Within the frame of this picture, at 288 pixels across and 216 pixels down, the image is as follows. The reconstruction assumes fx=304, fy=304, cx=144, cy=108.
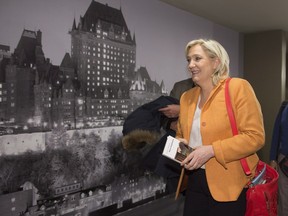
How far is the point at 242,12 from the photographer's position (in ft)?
12.3

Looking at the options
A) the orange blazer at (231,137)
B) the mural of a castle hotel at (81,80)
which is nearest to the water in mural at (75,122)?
the mural of a castle hotel at (81,80)

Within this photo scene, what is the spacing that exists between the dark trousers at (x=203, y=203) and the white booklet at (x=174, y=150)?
0.15m

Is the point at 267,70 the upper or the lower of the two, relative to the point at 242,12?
lower

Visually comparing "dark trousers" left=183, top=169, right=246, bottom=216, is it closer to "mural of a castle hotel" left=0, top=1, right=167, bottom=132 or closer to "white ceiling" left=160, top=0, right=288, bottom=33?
"mural of a castle hotel" left=0, top=1, right=167, bottom=132

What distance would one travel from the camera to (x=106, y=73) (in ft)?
8.80

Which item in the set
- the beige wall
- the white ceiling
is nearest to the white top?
the white ceiling

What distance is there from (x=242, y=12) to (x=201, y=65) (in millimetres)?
2696

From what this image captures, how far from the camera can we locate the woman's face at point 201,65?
141 centimetres

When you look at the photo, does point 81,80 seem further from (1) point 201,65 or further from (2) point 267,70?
(2) point 267,70

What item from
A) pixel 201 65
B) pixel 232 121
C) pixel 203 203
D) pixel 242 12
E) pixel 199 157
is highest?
pixel 242 12

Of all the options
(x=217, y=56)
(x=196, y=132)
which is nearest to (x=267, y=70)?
(x=217, y=56)

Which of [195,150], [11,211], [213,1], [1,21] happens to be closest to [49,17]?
[1,21]

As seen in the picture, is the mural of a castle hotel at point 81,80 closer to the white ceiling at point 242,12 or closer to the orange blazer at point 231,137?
the white ceiling at point 242,12

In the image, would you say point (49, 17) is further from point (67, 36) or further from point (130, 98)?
point (130, 98)
